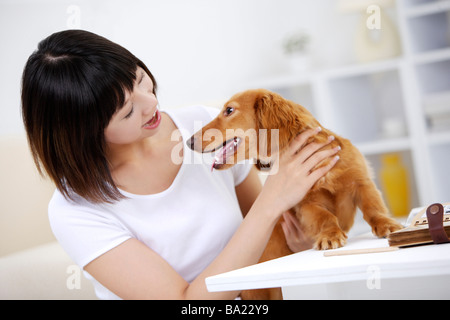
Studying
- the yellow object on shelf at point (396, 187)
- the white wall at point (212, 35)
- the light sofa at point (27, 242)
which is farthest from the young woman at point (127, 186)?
the white wall at point (212, 35)

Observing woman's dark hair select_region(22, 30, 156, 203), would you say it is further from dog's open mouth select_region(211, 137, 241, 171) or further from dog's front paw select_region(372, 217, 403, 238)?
dog's front paw select_region(372, 217, 403, 238)

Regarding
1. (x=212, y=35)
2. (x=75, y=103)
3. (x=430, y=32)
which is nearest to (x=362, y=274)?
(x=75, y=103)

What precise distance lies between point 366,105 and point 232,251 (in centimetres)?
265

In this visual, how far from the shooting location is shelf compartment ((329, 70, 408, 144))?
3.36 meters

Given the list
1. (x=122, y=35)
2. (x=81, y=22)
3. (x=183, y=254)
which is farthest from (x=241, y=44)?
(x=183, y=254)

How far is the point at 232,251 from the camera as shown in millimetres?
1107

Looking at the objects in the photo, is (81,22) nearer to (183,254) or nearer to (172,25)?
(172,25)

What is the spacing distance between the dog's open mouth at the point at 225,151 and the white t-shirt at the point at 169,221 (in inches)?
4.5

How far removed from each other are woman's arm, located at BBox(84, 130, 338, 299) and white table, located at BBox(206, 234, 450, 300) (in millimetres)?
134

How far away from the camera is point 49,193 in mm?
2160

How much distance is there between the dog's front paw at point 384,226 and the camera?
1026 mm

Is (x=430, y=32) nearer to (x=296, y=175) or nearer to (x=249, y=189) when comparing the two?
(x=249, y=189)

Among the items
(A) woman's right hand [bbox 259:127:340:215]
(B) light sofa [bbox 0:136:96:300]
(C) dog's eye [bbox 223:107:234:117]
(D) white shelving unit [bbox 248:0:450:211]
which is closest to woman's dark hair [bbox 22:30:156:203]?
(C) dog's eye [bbox 223:107:234:117]

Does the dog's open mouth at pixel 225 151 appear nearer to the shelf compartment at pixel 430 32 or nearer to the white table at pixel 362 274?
the white table at pixel 362 274
